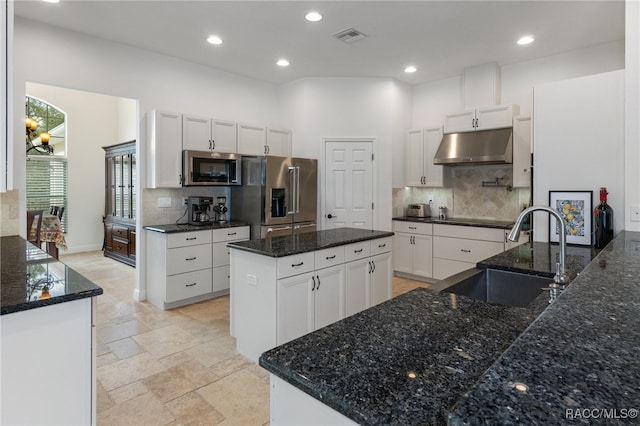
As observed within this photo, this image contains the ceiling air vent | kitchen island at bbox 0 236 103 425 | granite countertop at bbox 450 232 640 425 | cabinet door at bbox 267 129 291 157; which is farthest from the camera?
cabinet door at bbox 267 129 291 157

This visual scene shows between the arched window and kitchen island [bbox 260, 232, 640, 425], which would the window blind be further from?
kitchen island [bbox 260, 232, 640, 425]

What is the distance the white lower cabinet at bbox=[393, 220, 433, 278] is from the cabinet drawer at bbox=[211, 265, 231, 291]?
2.52 m

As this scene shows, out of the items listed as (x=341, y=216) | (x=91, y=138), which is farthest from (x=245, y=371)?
(x=91, y=138)

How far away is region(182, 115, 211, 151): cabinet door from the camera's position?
14.6 feet

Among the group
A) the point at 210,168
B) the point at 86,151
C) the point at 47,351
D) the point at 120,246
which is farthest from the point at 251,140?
the point at 86,151

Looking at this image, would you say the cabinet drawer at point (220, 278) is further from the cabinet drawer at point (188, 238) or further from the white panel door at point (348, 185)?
the white panel door at point (348, 185)

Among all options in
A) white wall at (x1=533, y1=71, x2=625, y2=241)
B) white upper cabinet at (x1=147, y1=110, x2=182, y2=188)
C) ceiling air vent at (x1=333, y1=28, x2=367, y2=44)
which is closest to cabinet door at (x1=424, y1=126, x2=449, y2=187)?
ceiling air vent at (x1=333, y1=28, x2=367, y2=44)

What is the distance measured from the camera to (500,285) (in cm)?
223

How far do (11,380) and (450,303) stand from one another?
172cm

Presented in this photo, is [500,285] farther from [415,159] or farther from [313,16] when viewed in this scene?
[415,159]

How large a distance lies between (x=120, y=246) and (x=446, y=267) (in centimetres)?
565

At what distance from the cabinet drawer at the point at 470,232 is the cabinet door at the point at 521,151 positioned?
2.15 ft

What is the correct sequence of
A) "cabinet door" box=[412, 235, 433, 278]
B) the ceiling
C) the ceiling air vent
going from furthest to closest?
"cabinet door" box=[412, 235, 433, 278] → the ceiling air vent → the ceiling

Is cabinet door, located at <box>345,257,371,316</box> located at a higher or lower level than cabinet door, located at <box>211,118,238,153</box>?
lower
